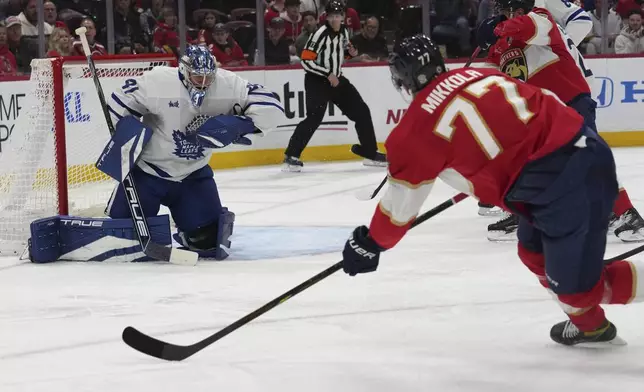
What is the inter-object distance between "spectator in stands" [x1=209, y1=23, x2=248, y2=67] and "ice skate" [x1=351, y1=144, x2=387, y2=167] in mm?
1191

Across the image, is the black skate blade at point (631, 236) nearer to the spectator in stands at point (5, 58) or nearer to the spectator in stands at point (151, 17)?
the spectator in stands at point (5, 58)

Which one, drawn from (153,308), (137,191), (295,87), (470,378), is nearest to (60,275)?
(137,191)

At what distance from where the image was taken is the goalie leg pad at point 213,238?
183 inches

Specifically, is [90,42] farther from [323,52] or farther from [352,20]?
[352,20]

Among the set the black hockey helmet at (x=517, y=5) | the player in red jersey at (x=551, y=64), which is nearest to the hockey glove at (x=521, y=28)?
the player in red jersey at (x=551, y=64)

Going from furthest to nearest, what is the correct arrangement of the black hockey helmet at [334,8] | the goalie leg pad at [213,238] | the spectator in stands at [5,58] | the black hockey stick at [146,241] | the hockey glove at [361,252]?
the black hockey helmet at [334,8], the spectator in stands at [5,58], the goalie leg pad at [213,238], the black hockey stick at [146,241], the hockey glove at [361,252]

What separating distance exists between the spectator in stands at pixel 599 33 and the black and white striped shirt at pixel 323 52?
89.4 inches

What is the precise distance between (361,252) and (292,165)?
17.0 feet

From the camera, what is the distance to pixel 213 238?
4.71 meters

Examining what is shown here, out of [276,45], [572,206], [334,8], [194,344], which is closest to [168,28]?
[276,45]

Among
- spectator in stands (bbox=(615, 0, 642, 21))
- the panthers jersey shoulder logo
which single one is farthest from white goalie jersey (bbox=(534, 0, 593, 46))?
spectator in stands (bbox=(615, 0, 642, 21))

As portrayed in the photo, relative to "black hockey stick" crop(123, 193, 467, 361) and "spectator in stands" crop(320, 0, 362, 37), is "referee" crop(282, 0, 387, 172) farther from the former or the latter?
"black hockey stick" crop(123, 193, 467, 361)

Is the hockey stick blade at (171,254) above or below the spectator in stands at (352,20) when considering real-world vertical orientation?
below

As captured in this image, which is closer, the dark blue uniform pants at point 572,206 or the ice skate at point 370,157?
the dark blue uniform pants at point 572,206
